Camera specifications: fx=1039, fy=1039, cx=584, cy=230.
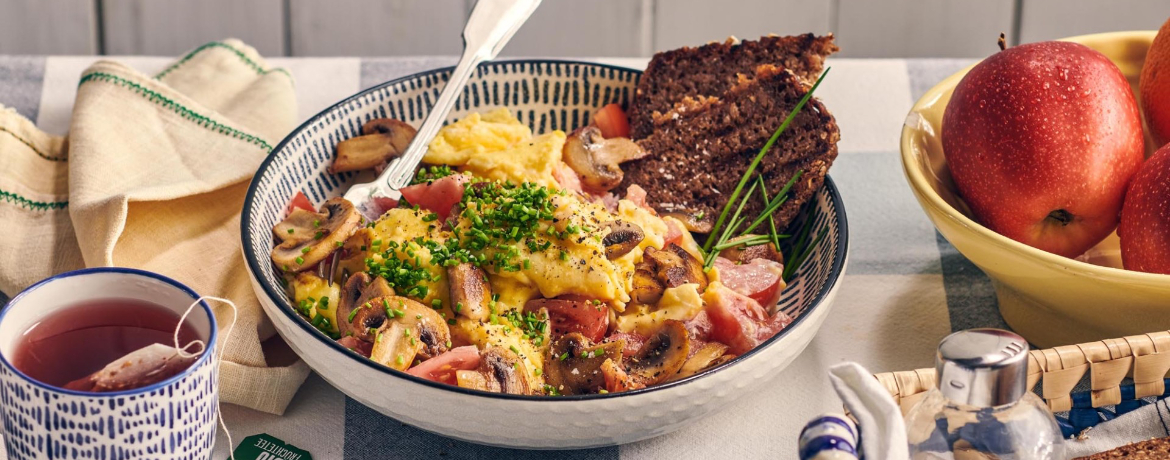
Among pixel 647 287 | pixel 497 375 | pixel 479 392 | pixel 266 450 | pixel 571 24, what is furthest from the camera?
pixel 571 24

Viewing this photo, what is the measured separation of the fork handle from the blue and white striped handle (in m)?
1.06

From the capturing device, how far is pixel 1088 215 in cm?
166

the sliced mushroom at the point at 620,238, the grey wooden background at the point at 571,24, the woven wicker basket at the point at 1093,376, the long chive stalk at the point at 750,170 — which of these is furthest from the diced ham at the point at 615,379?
the grey wooden background at the point at 571,24

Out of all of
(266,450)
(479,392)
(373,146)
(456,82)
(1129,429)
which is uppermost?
(456,82)

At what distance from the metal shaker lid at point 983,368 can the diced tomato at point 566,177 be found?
2.82 ft

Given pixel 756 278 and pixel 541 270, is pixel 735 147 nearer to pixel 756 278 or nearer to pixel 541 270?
pixel 756 278

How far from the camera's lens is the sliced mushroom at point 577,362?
4.88 ft

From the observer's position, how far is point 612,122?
2.12 metres

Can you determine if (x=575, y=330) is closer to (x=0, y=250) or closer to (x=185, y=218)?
(x=185, y=218)

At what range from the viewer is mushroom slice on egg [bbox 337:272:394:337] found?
5.13 feet

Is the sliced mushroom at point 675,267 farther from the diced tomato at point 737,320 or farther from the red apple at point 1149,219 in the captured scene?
the red apple at point 1149,219

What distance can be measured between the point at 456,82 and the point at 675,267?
63 centimetres

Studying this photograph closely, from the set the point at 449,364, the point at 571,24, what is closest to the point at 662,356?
the point at 449,364

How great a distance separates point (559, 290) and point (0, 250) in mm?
1021
